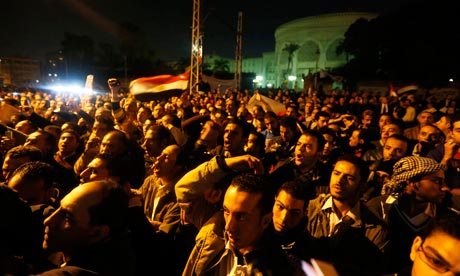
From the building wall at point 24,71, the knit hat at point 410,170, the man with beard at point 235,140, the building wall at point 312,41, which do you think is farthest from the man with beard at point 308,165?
the building wall at point 312,41

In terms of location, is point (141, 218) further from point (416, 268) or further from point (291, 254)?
point (416, 268)

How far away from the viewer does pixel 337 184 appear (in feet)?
10.3

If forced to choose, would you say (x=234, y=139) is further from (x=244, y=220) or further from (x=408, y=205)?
(x=244, y=220)

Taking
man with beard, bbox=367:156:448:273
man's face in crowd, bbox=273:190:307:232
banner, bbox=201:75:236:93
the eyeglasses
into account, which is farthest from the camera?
banner, bbox=201:75:236:93

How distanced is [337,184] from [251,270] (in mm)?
1446

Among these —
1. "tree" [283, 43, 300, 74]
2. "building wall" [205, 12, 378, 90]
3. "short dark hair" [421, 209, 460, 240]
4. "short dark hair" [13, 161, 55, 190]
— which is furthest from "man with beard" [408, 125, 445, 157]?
"tree" [283, 43, 300, 74]

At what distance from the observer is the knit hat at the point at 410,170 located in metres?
3.06

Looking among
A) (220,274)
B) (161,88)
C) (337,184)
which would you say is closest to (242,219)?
(220,274)

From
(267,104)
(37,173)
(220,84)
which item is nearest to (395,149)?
(37,173)

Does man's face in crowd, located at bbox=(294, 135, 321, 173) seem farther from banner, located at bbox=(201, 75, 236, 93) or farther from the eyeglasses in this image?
banner, located at bbox=(201, 75, 236, 93)

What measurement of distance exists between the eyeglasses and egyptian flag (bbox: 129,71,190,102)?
26.7 feet

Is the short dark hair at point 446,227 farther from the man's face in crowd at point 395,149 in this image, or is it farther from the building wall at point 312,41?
the building wall at point 312,41

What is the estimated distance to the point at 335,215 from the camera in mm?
3068

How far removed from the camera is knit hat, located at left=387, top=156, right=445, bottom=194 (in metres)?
3.06
